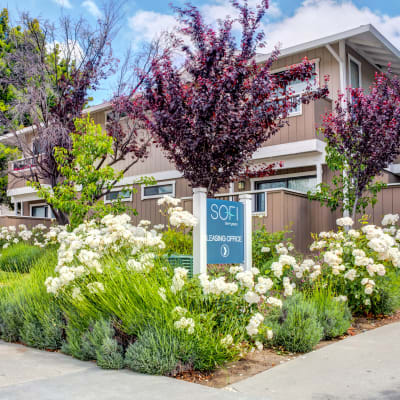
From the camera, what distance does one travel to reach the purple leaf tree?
33.7 feet

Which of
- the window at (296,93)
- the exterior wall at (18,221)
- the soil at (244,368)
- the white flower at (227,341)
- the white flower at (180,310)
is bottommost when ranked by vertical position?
the soil at (244,368)

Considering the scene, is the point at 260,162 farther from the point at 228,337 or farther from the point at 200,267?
the point at 228,337

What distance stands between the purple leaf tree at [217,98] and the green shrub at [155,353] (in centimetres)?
583

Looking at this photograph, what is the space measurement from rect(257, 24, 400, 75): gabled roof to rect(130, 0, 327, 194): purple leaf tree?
3202 mm

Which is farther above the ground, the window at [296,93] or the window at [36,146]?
the window at [296,93]

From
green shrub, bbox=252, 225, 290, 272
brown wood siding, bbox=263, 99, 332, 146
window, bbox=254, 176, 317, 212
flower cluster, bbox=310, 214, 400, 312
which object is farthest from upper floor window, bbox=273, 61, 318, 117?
flower cluster, bbox=310, 214, 400, 312

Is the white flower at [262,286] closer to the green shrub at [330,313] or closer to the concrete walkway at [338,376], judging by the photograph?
the concrete walkway at [338,376]

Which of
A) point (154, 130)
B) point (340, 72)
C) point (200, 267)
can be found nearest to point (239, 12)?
point (154, 130)

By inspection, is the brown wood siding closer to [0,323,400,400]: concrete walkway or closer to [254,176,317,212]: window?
[254,176,317,212]: window

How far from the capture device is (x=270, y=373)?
16.2ft

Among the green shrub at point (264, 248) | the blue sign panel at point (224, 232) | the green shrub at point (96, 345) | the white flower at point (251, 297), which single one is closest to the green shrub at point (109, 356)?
the green shrub at point (96, 345)

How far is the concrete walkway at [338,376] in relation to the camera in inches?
168

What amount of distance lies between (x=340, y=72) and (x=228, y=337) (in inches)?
437

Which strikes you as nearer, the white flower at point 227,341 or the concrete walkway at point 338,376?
the concrete walkway at point 338,376
